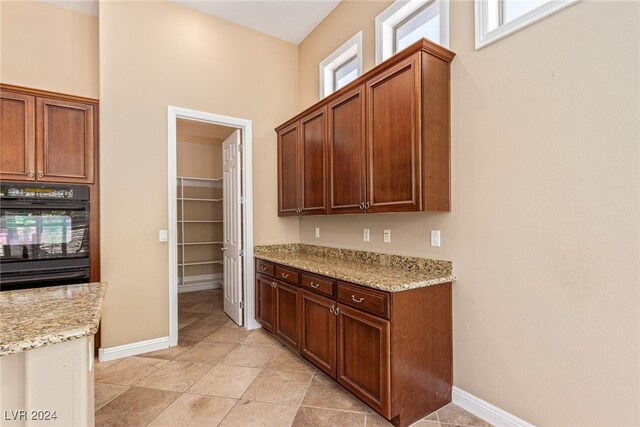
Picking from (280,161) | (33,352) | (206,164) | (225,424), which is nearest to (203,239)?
(206,164)

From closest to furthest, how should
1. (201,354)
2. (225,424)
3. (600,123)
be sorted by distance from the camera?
(600,123) < (225,424) < (201,354)

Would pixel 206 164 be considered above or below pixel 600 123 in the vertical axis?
above

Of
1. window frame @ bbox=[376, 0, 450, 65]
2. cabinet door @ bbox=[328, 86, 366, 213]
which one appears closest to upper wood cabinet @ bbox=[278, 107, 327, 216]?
cabinet door @ bbox=[328, 86, 366, 213]

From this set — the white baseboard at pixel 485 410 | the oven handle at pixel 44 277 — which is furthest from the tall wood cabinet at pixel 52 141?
the white baseboard at pixel 485 410

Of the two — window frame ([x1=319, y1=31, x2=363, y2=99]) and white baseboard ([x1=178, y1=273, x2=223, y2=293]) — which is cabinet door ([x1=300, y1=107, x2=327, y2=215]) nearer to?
window frame ([x1=319, y1=31, x2=363, y2=99])

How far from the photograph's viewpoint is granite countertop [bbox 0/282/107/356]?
1.04 metres

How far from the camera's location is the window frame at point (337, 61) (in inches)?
123

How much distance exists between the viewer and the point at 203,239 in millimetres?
5965

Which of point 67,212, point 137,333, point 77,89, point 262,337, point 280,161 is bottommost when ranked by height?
point 262,337

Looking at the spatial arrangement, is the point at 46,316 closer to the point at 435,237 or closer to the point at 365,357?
the point at 365,357

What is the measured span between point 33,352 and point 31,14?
3739mm

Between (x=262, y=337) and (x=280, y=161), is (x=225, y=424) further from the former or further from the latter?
(x=280, y=161)

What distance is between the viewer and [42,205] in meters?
2.67

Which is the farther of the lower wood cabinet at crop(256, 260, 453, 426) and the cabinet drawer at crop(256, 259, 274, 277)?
the cabinet drawer at crop(256, 259, 274, 277)
